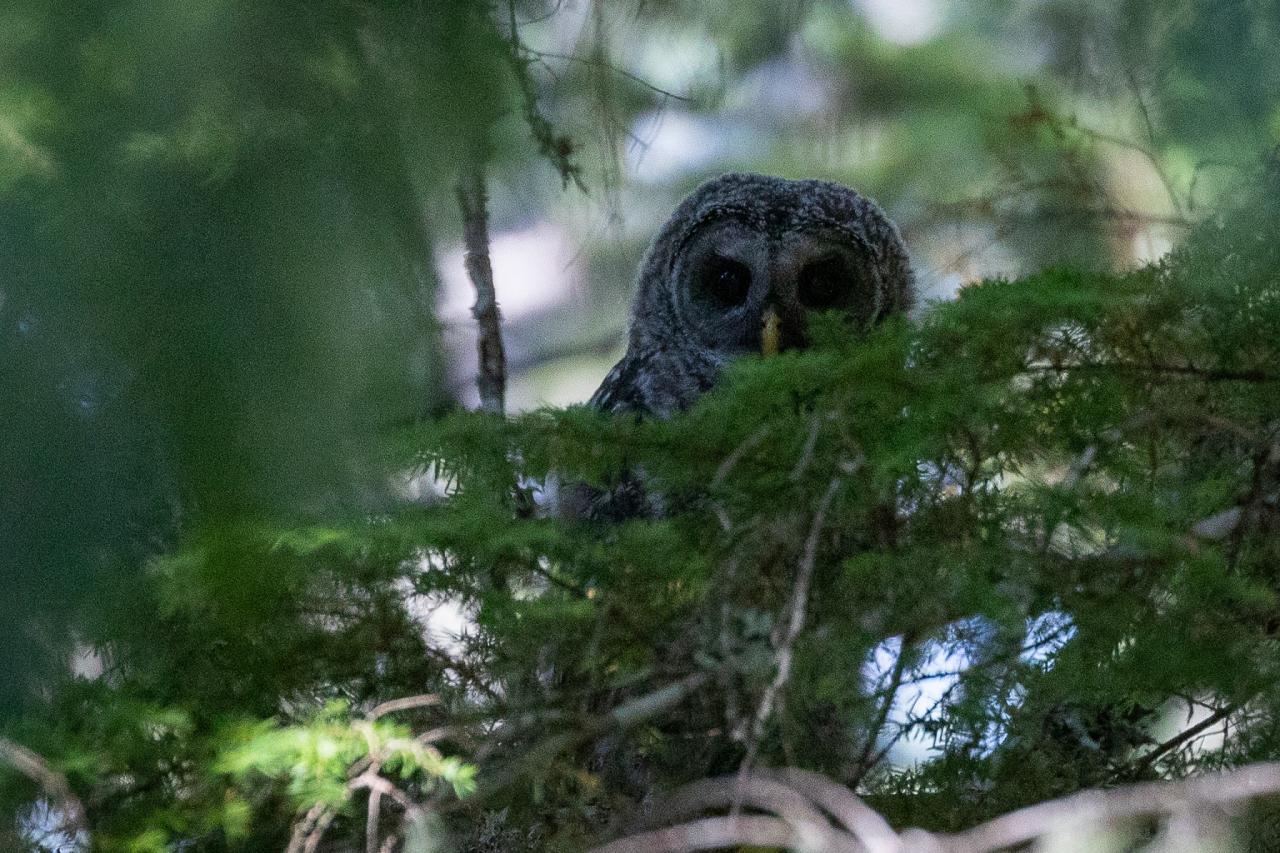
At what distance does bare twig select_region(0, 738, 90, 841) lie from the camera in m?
1.41

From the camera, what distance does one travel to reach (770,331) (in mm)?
3773

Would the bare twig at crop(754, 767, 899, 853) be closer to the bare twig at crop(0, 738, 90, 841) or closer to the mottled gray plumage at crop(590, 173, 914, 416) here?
the bare twig at crop(0, 738, 90, 841)

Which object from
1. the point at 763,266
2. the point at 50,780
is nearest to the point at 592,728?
the point at 50,780

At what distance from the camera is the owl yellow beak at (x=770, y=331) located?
12.3 feet

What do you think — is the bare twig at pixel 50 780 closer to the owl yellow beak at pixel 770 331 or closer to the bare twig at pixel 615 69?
the bare twig at pixel 615 69

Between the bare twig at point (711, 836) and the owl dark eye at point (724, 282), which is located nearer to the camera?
the bare twig at point (711, 836)

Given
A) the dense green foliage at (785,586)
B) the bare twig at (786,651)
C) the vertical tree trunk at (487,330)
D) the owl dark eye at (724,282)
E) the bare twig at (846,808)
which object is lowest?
the bare twig at (846,808)

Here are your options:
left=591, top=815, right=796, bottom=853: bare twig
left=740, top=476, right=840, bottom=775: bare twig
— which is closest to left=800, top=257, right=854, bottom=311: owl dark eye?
left=740, top=476, right=840, bottom=775: bare twig

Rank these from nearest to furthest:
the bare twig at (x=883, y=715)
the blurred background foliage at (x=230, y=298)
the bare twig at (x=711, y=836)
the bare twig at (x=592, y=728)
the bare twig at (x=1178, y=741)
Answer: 1. the blurred background foliage at (x=230, y=298)
2. the bare twig at (x=711, y=836)
3. the bare twig at (x=592, y=728)
4. the bare twig at (x=883, y=715)
5. the bare twig at (x=1178, y=741)

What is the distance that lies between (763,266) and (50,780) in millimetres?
2720

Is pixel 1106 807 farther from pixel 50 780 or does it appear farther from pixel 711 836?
pixel 50 780

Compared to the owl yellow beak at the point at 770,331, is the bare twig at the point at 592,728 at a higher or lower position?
lower

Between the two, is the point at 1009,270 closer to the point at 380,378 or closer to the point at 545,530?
the point at 545,530

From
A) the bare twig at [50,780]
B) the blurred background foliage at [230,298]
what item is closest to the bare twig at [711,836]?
the blurred background foliage at [230,298]
